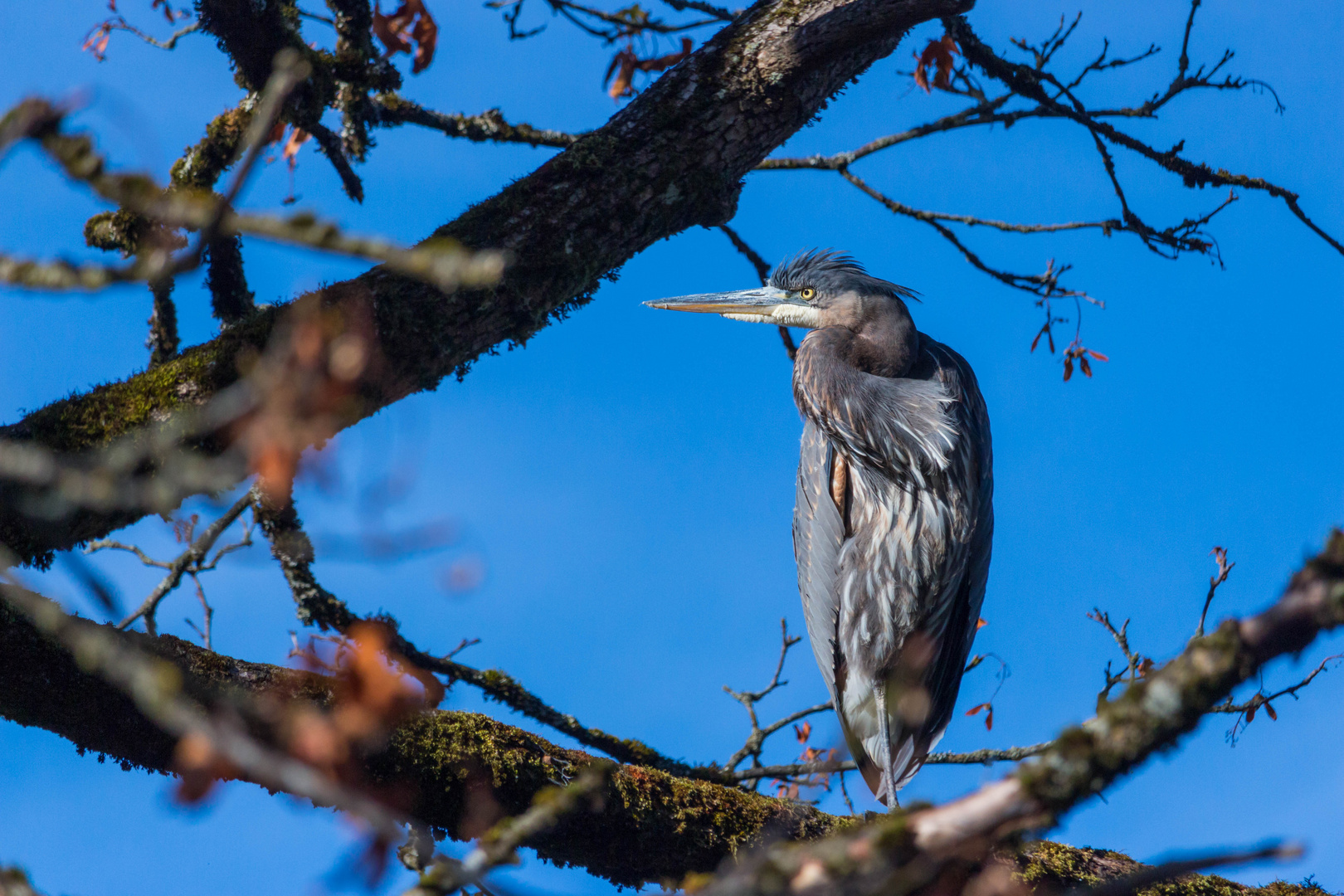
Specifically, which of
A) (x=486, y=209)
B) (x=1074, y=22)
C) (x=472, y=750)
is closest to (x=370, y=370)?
(x=486, y=209)

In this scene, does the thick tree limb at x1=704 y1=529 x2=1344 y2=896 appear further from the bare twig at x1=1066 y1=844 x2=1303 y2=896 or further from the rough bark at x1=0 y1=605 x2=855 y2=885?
the rough bark at x1=0 y1=605 x2=855 y2=885

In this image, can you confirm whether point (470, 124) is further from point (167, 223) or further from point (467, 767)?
point (167, 223)

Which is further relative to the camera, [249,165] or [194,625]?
[194,625]

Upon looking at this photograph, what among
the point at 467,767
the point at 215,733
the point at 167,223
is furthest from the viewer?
the point at 467,767

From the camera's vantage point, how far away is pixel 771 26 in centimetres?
381

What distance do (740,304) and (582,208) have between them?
2.10 m

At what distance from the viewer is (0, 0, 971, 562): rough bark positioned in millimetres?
2906

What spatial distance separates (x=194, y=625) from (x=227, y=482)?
14.0 feet

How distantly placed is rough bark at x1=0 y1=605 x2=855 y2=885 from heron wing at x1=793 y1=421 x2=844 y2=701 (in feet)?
5.83

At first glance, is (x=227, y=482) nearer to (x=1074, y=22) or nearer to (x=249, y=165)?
(x=249, y=165)

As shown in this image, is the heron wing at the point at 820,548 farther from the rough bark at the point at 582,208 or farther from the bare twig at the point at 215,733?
the bare twig at the point at 215,733

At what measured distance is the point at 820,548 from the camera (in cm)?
509

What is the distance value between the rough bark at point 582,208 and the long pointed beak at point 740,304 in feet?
4.64

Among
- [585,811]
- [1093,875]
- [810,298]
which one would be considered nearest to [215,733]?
[585,811]
